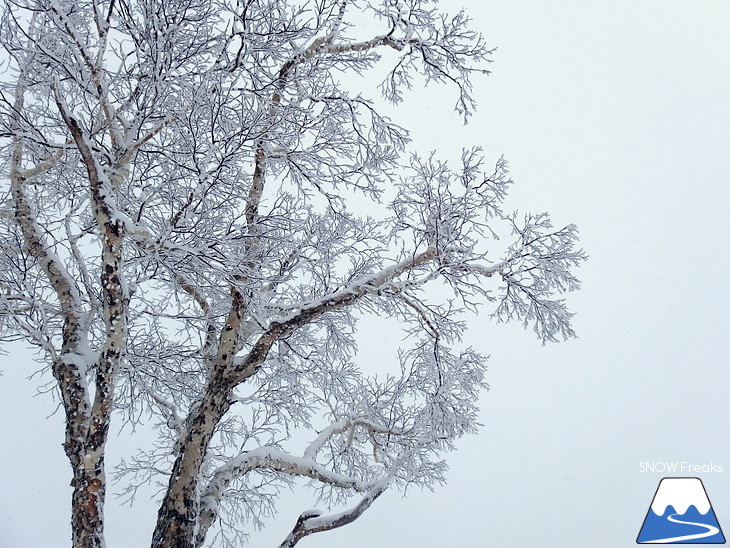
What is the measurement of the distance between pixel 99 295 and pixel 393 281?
291cm

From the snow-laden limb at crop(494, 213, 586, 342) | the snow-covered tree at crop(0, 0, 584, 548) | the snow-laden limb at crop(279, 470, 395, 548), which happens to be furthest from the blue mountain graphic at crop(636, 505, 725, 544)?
the snow-laden limb at crop(494, 213, 586, 342)

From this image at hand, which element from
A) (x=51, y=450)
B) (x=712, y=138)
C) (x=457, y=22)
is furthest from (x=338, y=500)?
(x=712, y=138)

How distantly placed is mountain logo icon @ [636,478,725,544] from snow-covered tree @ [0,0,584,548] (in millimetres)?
4852

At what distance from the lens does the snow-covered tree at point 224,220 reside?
4.87 meters

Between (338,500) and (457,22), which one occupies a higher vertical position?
(457,22)

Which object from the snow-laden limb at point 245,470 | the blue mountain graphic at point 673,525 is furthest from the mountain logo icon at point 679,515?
the snow-laden limb at point 245,470

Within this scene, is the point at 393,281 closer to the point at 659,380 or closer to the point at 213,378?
the point at 213,378

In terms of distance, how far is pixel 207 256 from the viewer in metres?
4.91

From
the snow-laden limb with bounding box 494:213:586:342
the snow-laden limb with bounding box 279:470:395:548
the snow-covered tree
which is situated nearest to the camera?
the snow-covered tree

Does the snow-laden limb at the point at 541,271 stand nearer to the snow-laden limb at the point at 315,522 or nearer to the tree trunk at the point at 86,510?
the snow-laden limb at the point at 315,522

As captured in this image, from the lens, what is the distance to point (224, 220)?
632cm

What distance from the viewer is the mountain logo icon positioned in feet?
34.1

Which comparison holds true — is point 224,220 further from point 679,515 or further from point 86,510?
point 679,515

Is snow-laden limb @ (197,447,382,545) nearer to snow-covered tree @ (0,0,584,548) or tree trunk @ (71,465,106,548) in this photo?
snow-covered tree @ (0,0,584,548)
